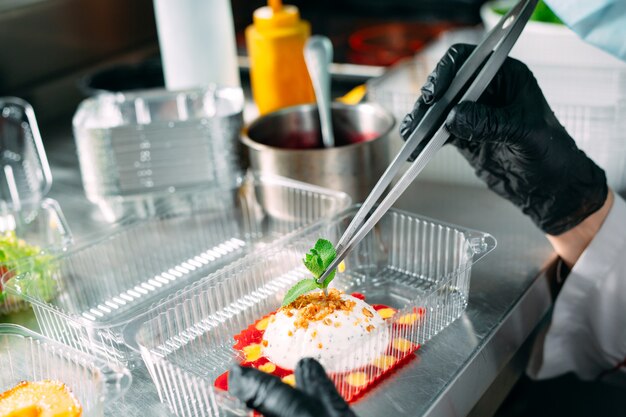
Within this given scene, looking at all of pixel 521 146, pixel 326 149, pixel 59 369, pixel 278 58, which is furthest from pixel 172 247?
pixel 521 146

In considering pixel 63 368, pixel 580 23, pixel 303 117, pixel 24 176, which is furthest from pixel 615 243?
pixel 24 176

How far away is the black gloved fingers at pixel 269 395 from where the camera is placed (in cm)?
85

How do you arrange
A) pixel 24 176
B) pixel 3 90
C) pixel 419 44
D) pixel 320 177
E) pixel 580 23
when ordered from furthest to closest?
pixel 419 44 < pixel 3 90 < pixel 24 176 < pixel 320 177 < pixel 580 23

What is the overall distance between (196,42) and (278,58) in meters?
0.21

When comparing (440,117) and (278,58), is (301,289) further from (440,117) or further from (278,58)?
(278,58)

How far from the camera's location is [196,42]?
5.87 ft

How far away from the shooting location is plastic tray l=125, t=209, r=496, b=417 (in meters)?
1.00

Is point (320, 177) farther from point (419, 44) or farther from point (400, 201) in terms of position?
point (419, 44)

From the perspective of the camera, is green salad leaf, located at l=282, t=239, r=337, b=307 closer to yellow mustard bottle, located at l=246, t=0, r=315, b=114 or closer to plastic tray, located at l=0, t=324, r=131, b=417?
plastic tray, located at l=0, t=324, r=131, b=417

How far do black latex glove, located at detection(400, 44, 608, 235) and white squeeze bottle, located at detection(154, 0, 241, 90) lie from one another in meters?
0.75

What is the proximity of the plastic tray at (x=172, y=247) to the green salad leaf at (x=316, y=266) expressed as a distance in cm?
23

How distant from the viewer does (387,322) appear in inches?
40.0

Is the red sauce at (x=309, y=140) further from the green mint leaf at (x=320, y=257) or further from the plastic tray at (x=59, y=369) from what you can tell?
the plastic tray at (x=59, y=369)

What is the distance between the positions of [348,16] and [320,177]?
6.19 ft
